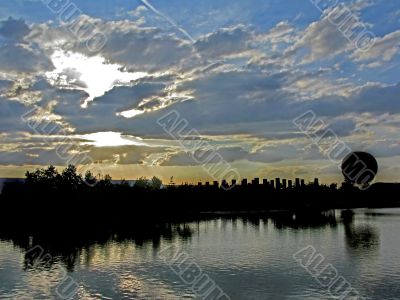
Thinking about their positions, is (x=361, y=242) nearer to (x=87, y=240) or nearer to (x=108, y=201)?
(x=87, y=240)

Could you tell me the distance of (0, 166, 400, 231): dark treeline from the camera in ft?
284

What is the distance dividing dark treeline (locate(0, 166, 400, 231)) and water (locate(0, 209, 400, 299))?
22.0 metres

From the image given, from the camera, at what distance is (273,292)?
3334cm

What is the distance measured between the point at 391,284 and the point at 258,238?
3081 cm

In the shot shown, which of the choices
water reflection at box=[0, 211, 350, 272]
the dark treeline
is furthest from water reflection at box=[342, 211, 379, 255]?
the dark treeline

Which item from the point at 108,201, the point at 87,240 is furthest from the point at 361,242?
the point at 108,201

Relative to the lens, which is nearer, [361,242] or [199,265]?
[199,265]

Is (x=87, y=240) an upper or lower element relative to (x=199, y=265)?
Answer: upper

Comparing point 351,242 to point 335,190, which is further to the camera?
point 335,190

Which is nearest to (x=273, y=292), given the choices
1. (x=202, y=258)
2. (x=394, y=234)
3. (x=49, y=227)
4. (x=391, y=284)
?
(x=391, y=284)

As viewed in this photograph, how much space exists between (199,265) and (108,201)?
181 feet

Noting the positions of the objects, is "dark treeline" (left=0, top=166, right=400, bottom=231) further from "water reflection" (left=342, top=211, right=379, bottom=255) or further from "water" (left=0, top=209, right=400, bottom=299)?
"water reflection" (left=342, top=211, right=379, bottom=255)

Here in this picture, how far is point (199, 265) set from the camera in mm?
44594

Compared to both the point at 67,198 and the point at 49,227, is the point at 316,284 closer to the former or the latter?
the point at 49,227
